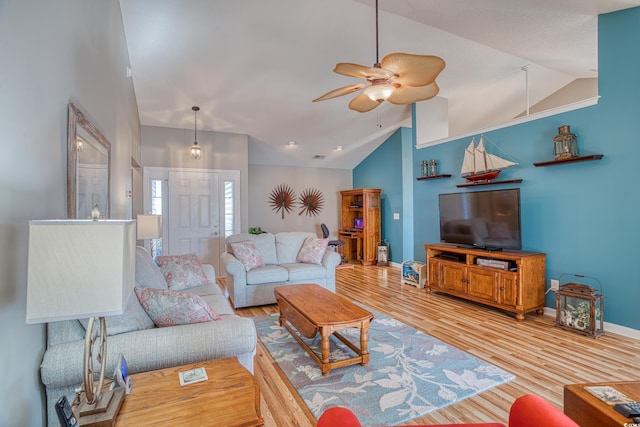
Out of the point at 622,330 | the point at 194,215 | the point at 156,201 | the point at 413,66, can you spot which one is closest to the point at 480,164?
the point at 622,330

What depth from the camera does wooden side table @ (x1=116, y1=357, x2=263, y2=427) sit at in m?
1.07

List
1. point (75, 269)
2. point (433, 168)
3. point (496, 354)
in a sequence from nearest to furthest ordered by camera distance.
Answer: point (75, 269) → point (496, 354) → point (433, 168)

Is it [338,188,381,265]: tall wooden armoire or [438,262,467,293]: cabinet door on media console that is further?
[338,188,381,265]: tall wooden armoire

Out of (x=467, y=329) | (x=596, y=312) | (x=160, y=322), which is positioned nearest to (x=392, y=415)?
(x=160, y=322)

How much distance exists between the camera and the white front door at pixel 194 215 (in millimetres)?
5730

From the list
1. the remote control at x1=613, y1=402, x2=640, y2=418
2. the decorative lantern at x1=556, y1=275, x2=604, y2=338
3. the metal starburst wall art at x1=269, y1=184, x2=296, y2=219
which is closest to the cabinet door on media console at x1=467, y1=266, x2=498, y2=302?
the decorative lantern at x1=556, y1=275, x2=604, y2=338

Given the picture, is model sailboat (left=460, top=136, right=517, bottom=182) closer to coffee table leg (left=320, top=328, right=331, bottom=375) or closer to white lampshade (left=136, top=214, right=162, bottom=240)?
coffee table leg (left=320, top=328, right=331, bottom=375)

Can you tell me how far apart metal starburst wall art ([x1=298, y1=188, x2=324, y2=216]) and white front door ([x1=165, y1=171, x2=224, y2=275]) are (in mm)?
2410

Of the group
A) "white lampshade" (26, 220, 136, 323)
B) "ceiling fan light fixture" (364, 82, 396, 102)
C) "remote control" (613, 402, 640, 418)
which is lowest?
"remote control" (613, 402, 640, 418)

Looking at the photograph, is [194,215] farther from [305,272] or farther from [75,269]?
[75,269]

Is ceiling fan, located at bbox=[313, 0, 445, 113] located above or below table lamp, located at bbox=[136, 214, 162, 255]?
above

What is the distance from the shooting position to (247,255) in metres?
4.16

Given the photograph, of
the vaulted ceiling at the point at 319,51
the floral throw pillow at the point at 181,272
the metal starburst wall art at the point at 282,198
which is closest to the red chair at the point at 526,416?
the floral throw pillow at the point at 181,272

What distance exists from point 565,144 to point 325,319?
3.19 metres
